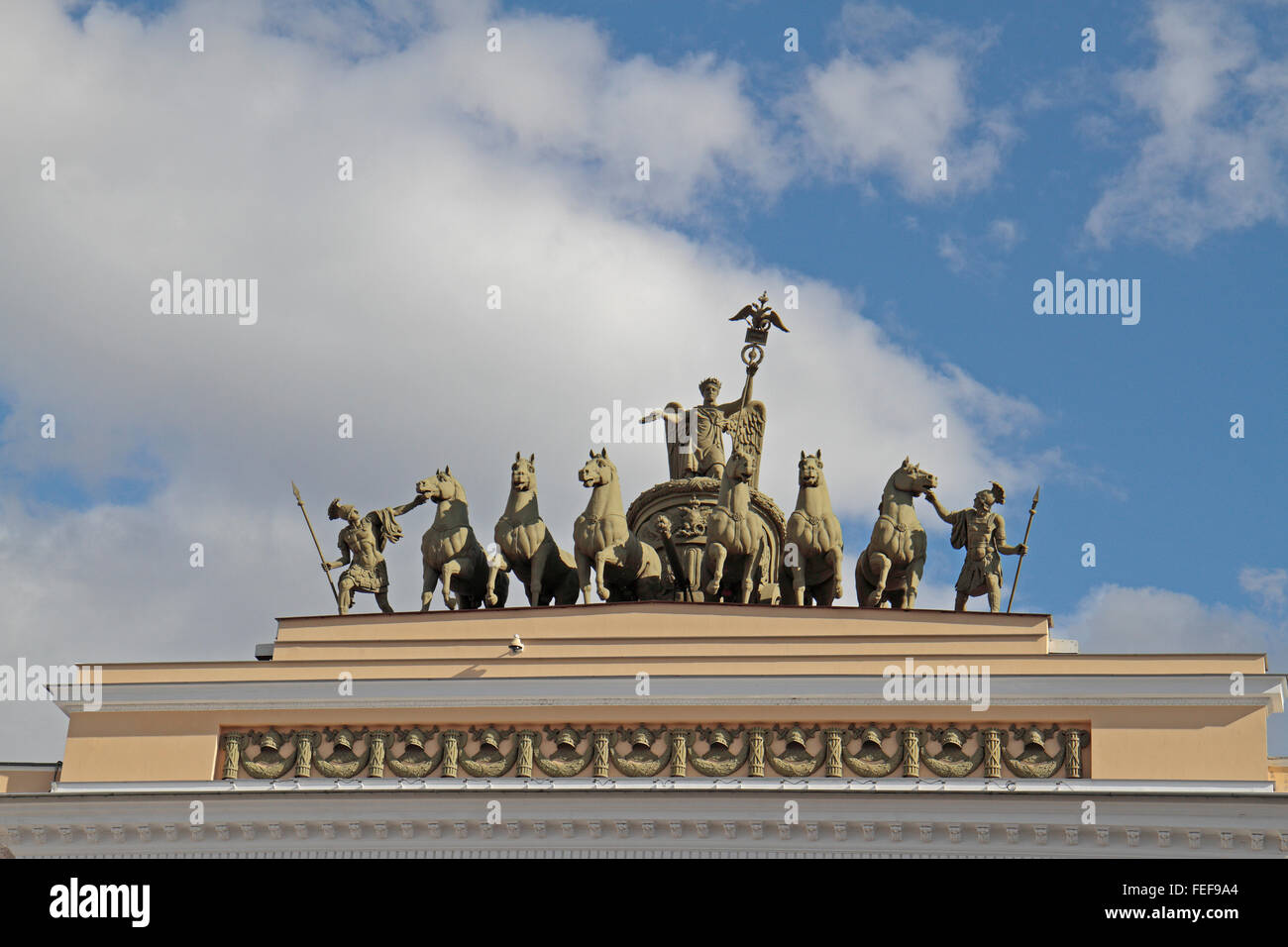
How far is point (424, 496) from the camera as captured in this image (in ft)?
98.7

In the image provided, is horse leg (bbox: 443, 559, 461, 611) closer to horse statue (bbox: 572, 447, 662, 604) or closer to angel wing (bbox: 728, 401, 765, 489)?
horse statue (bbox: 572, 447, 662, 604)

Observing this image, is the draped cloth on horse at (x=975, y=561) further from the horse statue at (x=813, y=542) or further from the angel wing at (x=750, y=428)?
the angel wing at (x=750, y=428)

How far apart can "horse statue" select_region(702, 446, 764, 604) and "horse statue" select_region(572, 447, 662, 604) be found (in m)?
0.79

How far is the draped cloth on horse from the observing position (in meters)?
28.8

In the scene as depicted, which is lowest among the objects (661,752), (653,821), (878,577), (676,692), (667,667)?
(653,821)

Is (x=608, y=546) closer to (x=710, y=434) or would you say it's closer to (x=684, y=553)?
(x=684, y=553)

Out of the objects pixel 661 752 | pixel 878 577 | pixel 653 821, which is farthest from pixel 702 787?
pixel 878 577

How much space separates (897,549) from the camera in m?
29.0

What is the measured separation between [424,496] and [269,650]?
8.99 feet

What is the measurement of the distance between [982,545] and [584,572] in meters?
4.88

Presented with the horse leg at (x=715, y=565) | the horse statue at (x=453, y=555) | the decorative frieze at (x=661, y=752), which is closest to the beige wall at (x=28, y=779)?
the decorative frieze at (x=661, y=752)

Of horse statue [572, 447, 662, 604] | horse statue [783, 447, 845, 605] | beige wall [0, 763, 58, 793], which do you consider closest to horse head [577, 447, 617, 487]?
horse statue [572, 447, 662, 604]
